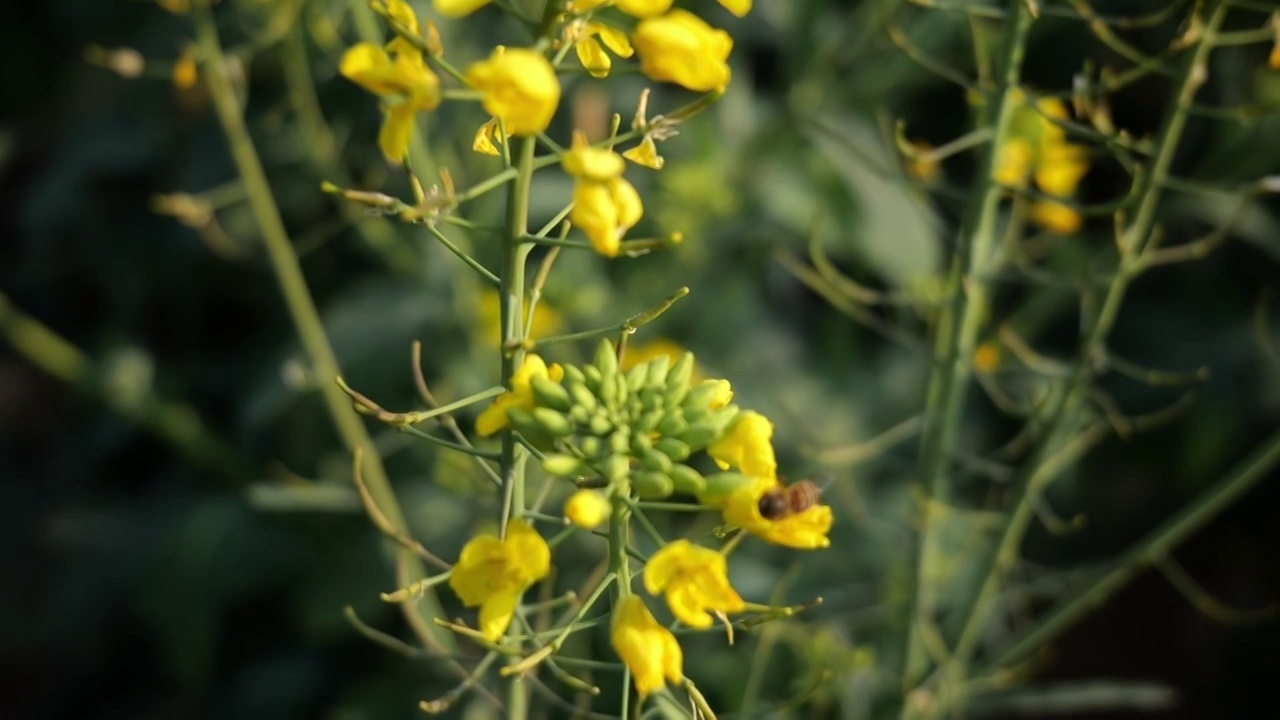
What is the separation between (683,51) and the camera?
73 centimetres

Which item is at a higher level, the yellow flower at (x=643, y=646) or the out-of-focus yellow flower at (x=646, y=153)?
the out-of-focus yellow flower at (x=646, y=153)

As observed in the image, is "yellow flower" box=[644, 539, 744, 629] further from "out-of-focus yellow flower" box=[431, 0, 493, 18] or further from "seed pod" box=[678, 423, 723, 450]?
"out-of-focus yellow flower" box=[431, 0, 493, 18]

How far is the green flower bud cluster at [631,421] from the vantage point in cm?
78

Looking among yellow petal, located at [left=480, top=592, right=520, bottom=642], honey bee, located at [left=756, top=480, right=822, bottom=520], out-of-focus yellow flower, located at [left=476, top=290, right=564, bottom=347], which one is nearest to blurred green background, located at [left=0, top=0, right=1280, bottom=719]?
out-of-focus yellow flower, located at [left=476, top=290, right=564, bottom=347]

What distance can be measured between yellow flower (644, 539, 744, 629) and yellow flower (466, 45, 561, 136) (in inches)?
10.6

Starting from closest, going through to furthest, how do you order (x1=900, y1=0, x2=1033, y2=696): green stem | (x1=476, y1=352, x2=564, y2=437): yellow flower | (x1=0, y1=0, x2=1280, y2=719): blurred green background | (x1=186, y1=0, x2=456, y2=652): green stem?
(x1=476, y1=352, x2=564, y2=437): yellow flower
(x1=900, y1=0, x2=1033, y2=696): green stem
(x1=186, y1=0, x2=456, y2=652): green stem
(x1=0, y1=0, x2=1280, y2=719): blurred green background

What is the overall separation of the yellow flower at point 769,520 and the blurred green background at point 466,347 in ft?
2.08

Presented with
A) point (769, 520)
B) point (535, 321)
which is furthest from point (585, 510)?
point (535, 321)

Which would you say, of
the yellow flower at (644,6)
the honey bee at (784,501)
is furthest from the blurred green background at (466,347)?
the yellow flower at (644,6)

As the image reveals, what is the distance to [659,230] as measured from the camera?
1.98 meters

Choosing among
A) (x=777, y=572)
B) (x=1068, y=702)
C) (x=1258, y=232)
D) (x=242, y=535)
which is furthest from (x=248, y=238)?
(x=1258, y=232)

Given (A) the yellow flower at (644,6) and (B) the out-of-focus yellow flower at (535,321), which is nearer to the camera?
(A) the yellow flower at (644,6)

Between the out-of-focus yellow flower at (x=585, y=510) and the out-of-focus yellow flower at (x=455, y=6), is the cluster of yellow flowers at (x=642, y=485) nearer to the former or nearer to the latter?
the out-of-focus yellow flower at (x=585, y=510)

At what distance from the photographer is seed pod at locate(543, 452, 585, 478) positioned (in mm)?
756
